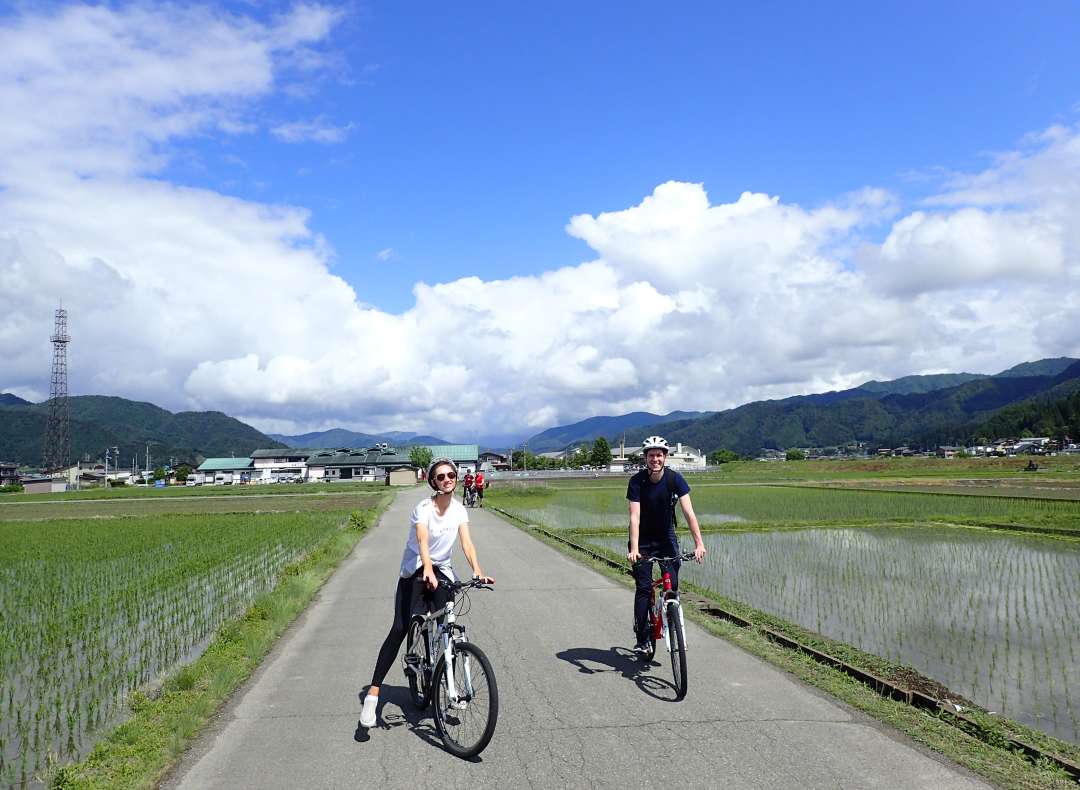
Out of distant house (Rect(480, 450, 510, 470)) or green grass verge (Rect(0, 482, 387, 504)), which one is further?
distant house (Rect(480, 450, 510, 470))

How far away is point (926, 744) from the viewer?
5086 mm

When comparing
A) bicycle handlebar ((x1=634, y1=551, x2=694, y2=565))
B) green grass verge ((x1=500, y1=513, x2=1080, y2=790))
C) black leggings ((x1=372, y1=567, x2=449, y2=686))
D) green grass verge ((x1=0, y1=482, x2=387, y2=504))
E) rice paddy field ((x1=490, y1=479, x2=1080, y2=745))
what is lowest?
green grass verge ((x1=0, y1=482, x2=387, y2=504))

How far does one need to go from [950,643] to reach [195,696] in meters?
8.07

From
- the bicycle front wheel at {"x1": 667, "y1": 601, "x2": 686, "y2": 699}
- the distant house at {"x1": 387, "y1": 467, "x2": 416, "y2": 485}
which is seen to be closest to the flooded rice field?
the bicycle front wheel at {"x1": 667, "y1": 601, "x2": 686, "y2": 699}

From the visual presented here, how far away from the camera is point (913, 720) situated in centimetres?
554

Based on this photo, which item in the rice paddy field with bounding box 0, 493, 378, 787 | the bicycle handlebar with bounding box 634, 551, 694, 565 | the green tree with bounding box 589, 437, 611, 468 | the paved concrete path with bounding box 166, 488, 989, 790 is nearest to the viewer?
the paved concrete path with bounding box 166, 488, 989, 790

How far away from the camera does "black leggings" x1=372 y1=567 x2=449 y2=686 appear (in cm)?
554

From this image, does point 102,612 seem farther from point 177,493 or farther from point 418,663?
point 177,493

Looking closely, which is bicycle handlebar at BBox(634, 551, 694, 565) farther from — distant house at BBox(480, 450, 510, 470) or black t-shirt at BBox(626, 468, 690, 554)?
distant house at BBox(480, 450, 510, 470)

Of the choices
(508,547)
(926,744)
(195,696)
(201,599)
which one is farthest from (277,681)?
(508,547)

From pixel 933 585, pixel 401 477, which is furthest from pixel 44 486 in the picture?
pixel 933 585

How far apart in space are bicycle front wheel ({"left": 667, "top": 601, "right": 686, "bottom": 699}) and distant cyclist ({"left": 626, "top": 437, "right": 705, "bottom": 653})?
35 cm

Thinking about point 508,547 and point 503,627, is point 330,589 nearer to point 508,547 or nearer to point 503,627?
point 503,627

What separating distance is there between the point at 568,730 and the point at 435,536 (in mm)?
1695
